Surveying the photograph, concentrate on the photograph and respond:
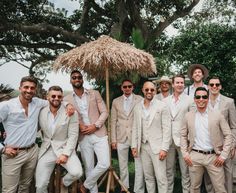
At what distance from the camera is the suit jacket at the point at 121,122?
6969mm

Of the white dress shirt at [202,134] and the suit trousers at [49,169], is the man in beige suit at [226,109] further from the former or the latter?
the suit trousers at [49,169]

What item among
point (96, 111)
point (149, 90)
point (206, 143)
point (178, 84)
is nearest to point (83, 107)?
Result: point (96, 111)

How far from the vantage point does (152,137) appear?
20.3ft

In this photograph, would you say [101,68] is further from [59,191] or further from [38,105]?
[59,191]


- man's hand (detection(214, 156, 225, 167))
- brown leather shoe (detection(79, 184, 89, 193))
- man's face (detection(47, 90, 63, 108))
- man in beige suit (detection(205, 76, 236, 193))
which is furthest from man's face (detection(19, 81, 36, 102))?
man's hand (detection(214, 156, 225, 167))

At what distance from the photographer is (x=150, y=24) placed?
16.8 meters

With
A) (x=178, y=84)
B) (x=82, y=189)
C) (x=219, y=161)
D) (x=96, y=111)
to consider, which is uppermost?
(x=178, y=84)

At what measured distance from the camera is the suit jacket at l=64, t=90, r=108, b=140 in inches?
262

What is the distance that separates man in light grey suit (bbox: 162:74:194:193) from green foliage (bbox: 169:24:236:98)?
151 inches

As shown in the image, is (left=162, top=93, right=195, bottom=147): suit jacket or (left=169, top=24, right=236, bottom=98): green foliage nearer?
(left=162, top=93, right=195, bottom=147): suit jacket

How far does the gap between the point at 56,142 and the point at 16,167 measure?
31.3 inches

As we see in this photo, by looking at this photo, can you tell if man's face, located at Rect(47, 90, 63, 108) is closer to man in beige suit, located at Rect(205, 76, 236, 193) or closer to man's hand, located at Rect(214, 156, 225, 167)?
man in beige suit, located at Rect(205, 76, 236, 193)

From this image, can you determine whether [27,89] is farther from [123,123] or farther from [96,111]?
[123,123]

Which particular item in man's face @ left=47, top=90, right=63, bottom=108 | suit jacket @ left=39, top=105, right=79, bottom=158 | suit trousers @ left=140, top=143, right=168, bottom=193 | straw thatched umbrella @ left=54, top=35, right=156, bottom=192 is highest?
straw thatched umbrella @ left=54, top=35, right=156, bottom=192
